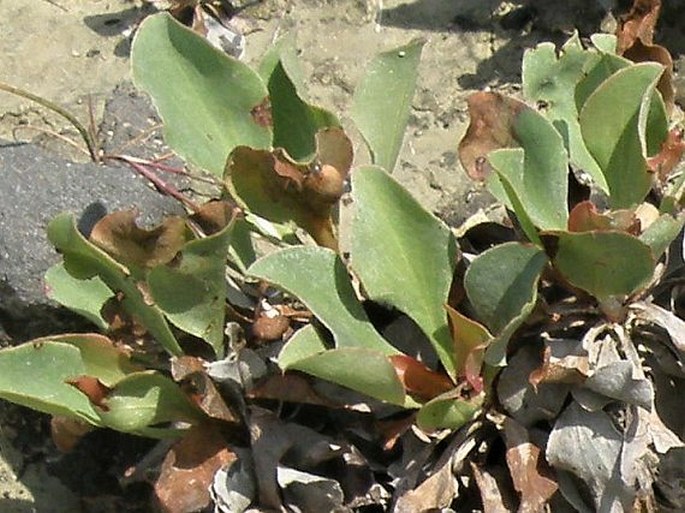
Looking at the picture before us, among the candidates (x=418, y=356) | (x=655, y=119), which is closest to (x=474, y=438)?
(x=418, y=356)

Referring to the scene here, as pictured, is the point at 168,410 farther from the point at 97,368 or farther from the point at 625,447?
the point at 625,447

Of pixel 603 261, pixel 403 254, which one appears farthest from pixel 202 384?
pixel 603 261

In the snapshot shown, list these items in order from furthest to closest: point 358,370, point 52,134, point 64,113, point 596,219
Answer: point 52,134
point 64,113
point 596,219
point 358,370

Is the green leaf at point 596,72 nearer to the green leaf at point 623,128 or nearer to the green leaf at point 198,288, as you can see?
the green leaf at point 623,128

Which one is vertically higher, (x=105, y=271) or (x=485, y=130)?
(x=485, y=130)

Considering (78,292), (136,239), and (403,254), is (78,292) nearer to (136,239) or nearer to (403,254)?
(136,239)

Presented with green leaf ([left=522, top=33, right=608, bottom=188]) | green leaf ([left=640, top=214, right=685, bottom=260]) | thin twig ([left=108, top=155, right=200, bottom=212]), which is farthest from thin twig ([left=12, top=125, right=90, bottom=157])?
green leaf ([left=640, top=214, right=685, bottom=260])
